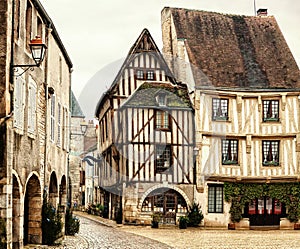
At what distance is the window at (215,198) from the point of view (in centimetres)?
2539

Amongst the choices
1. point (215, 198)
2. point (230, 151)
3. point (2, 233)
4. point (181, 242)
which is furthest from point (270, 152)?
point (2, 233)

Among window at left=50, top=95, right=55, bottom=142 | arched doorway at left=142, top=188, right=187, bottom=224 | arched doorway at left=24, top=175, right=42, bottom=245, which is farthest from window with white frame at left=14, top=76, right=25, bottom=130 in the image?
arched doorway at left=142, top=188, right=187, bottom=224

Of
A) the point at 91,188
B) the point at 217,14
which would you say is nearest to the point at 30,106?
the point at 217,14

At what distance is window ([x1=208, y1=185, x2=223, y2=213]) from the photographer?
2539 centimetres

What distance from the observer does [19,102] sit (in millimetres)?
11047

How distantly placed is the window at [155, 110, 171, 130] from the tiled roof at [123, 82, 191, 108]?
355 millimetres

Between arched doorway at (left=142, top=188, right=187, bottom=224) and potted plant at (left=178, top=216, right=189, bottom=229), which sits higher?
arched doorway at (left=142, top=188, right=187, bottom=224)

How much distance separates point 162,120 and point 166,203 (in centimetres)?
343

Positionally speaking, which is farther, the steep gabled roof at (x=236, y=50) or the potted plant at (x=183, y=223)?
the steep gabled roof at (x=236, y=50)

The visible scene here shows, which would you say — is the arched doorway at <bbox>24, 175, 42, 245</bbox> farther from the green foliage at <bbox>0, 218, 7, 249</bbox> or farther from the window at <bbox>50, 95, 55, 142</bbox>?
the green foliage at <bbox>0, 218, 7, 249</bbox>

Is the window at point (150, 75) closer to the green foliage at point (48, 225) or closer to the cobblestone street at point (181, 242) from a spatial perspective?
the cobblestone street at point (181, 242)

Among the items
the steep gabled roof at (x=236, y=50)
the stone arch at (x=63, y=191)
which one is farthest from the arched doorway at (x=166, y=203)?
the stone arch at (x=63, y=191)

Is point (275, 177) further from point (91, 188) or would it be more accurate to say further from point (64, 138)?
point (91, 188)

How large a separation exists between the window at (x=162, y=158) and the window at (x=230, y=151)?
2.27m
